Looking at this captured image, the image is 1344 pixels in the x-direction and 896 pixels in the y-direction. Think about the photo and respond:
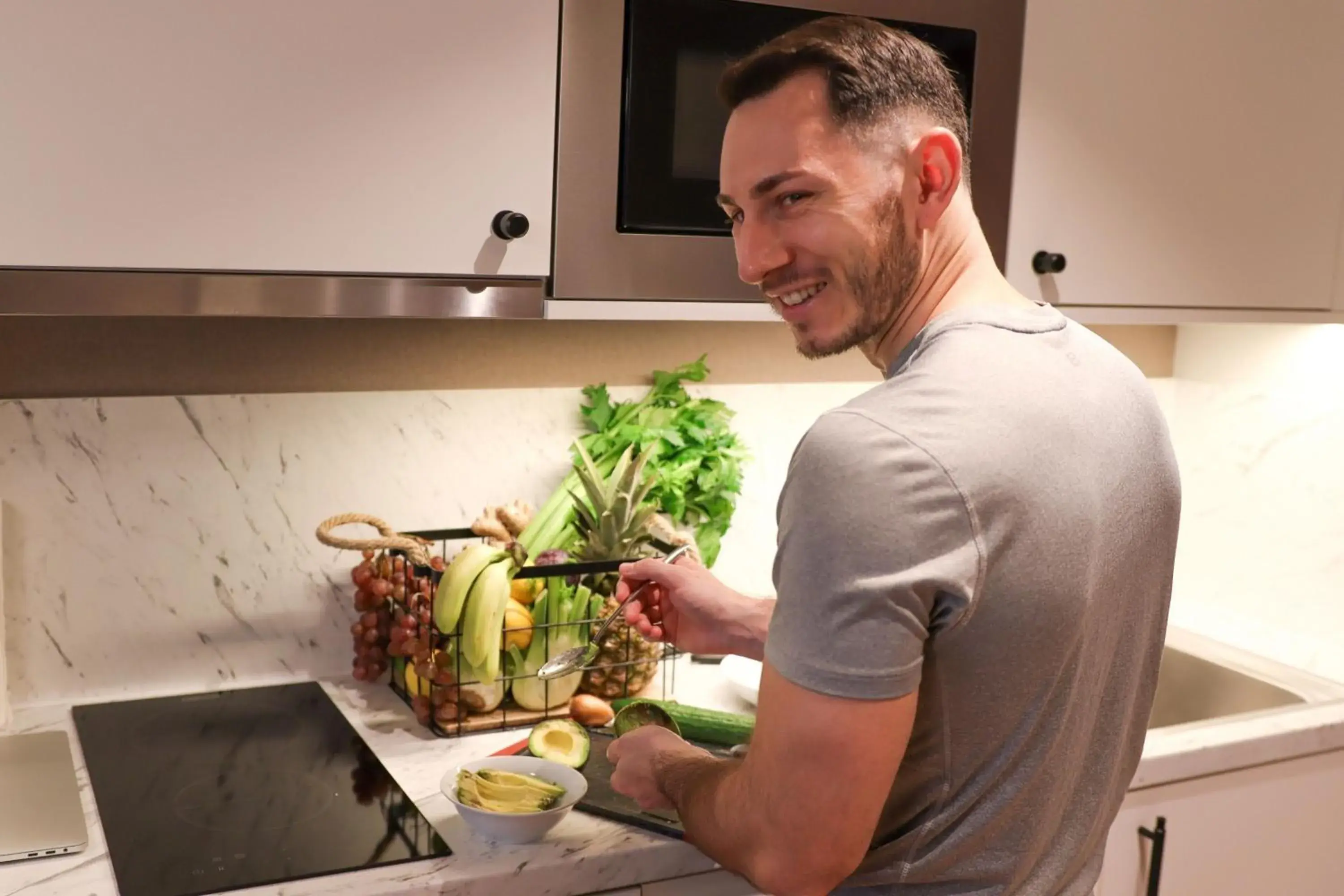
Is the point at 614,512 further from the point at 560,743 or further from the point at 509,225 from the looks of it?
the point at 509,225

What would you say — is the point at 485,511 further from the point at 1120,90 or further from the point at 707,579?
the point at 1120,90

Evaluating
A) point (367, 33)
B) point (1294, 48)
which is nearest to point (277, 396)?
point (367, 33)

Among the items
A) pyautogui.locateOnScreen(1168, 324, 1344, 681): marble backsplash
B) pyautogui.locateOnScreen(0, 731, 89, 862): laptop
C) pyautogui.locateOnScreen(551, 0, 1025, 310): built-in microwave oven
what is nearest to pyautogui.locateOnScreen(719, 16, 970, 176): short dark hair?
pyautogui.locateOnScreen(551, 0, 1025, 310): built-in microwave oven

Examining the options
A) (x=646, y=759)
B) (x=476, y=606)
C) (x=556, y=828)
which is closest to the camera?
(x=646, y=759)

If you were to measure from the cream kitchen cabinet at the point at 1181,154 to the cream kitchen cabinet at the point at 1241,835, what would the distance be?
0.70 metres

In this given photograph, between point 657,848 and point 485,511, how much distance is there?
0.66m

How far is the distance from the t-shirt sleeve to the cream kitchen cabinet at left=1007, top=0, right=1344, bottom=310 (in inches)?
38.3

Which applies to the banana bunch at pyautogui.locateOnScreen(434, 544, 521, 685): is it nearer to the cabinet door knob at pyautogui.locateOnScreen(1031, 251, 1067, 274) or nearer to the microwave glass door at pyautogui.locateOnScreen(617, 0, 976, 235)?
the microwave glass door at pyautogui.locateOnScreen(617, 0, 976, 235)

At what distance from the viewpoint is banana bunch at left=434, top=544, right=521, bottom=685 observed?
1.64 m

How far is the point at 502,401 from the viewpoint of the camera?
197 centimetres

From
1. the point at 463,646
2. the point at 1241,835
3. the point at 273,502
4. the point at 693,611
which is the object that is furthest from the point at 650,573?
the point at 1241,835

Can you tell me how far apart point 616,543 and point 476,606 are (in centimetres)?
27

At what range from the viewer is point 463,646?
1657 mm

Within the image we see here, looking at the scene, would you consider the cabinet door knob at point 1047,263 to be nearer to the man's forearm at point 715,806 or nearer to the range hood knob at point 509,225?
the range hood knob at point 509,225
